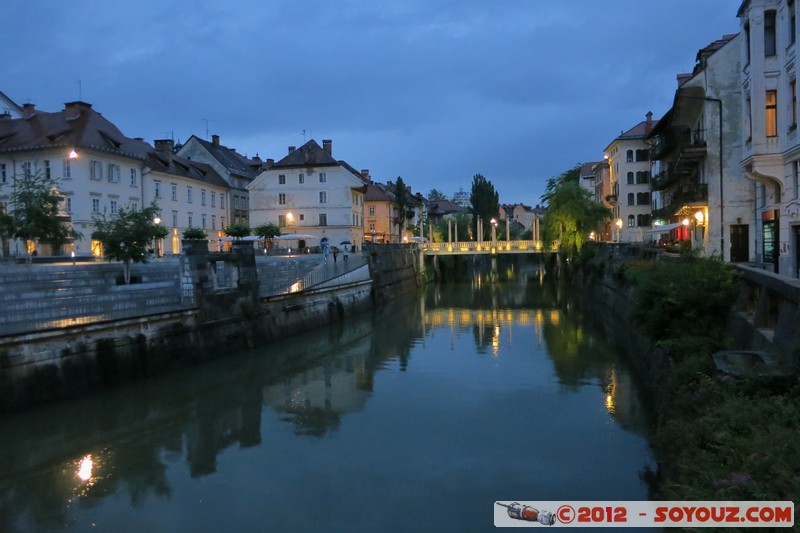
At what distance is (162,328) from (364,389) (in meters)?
7.15

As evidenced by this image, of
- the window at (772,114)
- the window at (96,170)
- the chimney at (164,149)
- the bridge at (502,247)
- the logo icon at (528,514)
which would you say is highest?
the chimney at (164,149)

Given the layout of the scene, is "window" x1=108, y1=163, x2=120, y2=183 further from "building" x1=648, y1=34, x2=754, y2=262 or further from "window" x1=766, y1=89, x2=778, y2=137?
"window" x1=766, y1=89, x2=778, y2=137

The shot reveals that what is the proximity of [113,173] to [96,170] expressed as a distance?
6.25 feet

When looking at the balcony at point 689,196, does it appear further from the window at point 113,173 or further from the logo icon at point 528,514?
the window at point 113,173

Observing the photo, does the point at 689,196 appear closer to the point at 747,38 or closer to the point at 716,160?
the point at 716,160

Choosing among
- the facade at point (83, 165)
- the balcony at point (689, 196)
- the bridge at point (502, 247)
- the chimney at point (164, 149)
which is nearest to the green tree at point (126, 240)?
the facade at point (83, 165)

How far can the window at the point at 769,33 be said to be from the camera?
22.2 metres

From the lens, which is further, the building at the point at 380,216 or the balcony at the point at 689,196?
the building at the point at 380,216

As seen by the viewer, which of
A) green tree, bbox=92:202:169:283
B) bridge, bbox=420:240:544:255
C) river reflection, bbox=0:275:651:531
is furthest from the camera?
bridge, bbox=420:240:544:255

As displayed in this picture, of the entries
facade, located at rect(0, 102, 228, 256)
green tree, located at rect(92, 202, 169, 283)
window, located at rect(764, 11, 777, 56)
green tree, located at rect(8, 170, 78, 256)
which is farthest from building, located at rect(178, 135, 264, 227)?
window, located at rect(764, 11, 777, 56)

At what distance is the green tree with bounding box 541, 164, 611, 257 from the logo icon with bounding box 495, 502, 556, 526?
1949 inches

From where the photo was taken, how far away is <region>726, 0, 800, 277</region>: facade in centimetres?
2094

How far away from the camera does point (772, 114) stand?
22.5 meters

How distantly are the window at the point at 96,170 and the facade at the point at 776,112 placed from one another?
Answer: 1508 inches
